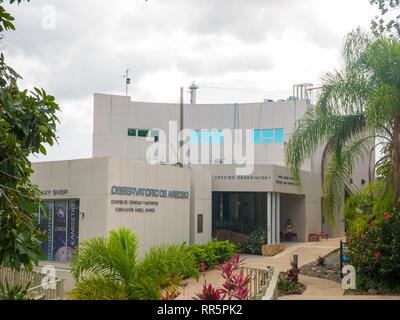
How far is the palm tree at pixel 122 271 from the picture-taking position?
10.8 m

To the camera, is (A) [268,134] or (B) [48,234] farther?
(A) [268,134]

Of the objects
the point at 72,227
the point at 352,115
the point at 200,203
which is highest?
the point at 352,115

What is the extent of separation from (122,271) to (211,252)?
6.58 metres

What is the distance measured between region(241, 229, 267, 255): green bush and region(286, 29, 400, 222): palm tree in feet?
21.1

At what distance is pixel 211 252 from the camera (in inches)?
689

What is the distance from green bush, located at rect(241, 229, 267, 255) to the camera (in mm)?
21797

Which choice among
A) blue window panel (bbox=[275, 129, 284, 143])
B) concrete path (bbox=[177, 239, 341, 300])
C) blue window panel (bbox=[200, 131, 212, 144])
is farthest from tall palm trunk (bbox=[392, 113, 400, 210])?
blue window panel (bbox=[200, 131, 212, 144])

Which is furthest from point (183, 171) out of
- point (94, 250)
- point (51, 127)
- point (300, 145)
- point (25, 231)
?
point (25, 231)

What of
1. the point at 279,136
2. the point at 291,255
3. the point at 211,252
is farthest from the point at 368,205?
the point at 279,136

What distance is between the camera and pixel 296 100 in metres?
31.1

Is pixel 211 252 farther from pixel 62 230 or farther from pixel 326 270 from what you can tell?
pixel 62 230

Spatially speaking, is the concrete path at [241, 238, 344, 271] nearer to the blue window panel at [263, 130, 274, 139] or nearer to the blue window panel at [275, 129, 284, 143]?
the blue window panel at [275, 129, 284, 143]

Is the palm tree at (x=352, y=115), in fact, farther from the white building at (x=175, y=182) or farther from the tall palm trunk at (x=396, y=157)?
the white building at (x=175, y=182)

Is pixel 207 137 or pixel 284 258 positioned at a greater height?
pixel 207 137
